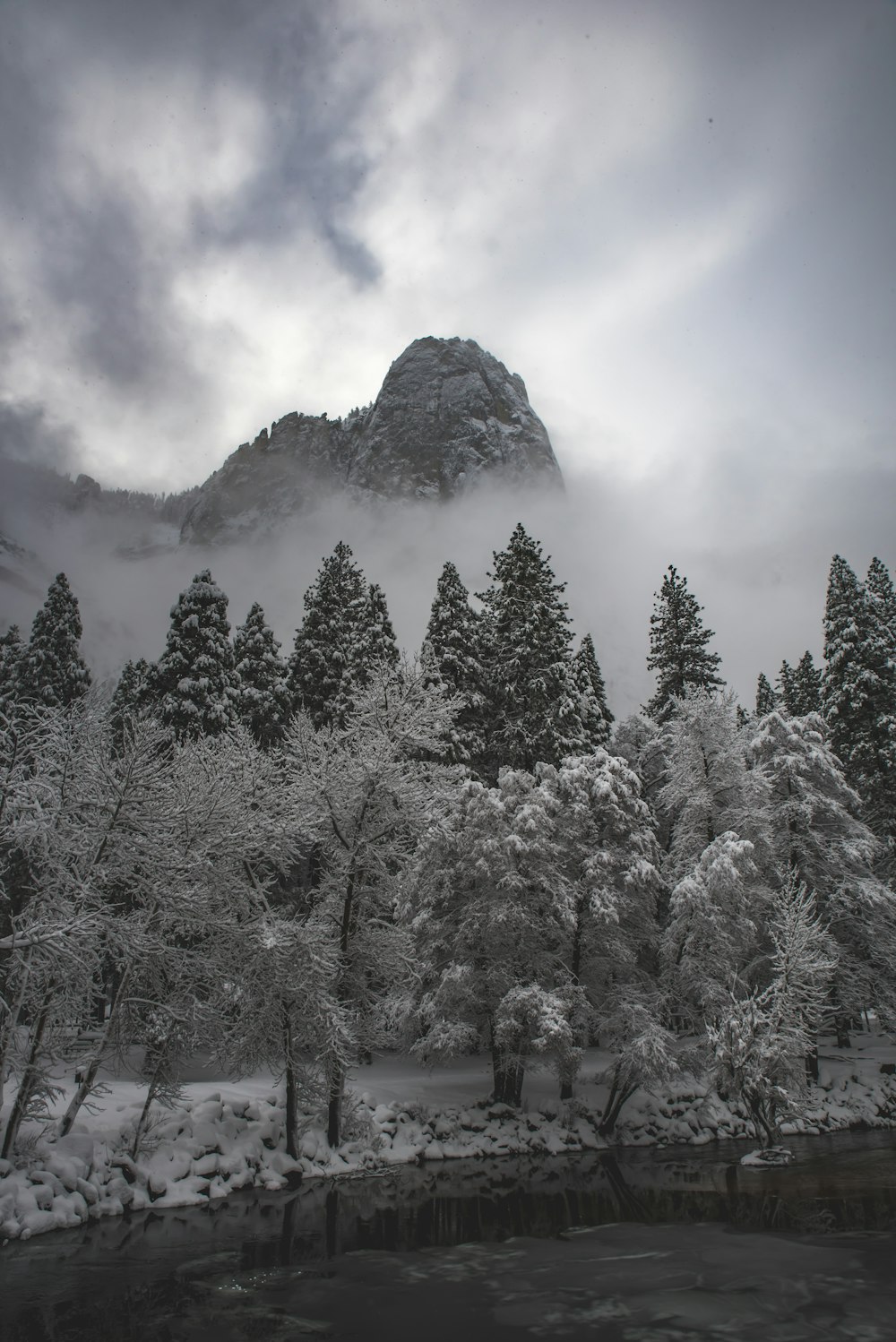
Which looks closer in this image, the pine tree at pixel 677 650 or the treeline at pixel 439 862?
the treeline at pixel 439 862

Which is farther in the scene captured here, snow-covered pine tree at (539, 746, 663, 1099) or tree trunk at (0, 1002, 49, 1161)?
snow-covered pine tree at (539, 746, 663, 1099)

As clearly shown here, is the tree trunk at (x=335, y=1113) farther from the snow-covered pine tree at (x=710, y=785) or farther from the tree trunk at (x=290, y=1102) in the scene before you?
the snow-covered pine tree at (x=710, y=785)

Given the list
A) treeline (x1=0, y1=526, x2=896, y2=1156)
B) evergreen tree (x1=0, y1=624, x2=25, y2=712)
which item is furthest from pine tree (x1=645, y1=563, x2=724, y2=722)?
evergreen tree (x1=0, y1=624, x2=25, y2=712)

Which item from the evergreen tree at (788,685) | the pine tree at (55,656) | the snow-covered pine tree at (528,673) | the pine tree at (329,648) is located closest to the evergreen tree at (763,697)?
the evergreen tree at (788,685)

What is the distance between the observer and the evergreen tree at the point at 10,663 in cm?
3560

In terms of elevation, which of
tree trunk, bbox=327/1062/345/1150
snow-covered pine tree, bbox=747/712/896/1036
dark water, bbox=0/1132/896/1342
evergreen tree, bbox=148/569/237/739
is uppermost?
evergreen tree, bbox=148/569/237/739

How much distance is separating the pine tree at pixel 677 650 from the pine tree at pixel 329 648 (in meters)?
14.5

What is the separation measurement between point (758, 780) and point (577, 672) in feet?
44.7

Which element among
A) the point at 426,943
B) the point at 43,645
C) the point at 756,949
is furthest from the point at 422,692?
the point at 43,645

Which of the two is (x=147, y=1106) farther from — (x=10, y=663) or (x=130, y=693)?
(x=10, y=663)

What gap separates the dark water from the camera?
899cm

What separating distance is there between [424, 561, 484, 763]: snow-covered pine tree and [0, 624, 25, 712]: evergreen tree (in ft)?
65.7

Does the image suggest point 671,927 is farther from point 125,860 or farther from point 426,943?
point 125,860

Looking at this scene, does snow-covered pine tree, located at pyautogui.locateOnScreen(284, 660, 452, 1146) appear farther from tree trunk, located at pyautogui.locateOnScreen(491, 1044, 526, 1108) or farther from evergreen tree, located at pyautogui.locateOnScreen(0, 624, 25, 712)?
evergreen tree, located at pyautogui.locateOnScreen(0, 624, 25, 712)
